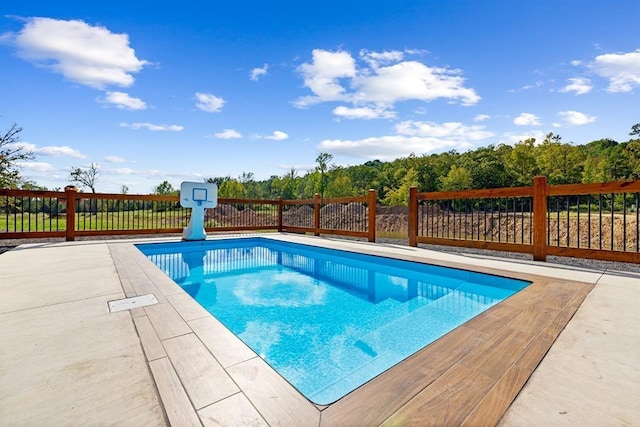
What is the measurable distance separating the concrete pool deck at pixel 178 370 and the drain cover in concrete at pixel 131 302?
59 mm

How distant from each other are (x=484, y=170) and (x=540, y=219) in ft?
70.7

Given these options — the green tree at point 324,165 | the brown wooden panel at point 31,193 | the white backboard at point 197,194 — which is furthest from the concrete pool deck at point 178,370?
the green tree at point 324,165

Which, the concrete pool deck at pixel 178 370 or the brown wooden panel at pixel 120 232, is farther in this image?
the brown wooden panel at pixel 120 232

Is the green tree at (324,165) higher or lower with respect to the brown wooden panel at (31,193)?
higher

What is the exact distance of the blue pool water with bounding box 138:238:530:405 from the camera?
1.64m

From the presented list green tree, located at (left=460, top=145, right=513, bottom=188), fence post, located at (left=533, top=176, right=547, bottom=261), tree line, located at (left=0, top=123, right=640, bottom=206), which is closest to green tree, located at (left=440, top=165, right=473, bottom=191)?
tree line, located at (left=0, top=123, right=640, bottom=206)

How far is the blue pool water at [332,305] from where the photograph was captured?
164 centimetres

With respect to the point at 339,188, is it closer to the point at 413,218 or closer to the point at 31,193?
the point at 413,218

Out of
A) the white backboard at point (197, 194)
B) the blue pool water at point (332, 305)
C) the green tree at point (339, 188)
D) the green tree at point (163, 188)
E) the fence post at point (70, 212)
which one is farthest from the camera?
the green tree at point (163, 188)

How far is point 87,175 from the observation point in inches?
1061

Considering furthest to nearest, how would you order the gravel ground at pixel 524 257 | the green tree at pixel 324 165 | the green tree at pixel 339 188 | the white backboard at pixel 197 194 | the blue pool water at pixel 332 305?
the green tree at pixel 324 165
the green tree at pixel 339 188
the white backboard at pixel 197 194
the gravel ground at pixel 524 257
the blue pool water at pixel 332 305

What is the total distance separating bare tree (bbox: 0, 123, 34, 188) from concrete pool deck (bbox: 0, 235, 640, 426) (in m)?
9.29

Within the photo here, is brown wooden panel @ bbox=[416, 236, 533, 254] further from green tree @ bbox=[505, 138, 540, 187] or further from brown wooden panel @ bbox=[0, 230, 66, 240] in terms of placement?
green tree @ bbox=[505, 138, 540, 187]

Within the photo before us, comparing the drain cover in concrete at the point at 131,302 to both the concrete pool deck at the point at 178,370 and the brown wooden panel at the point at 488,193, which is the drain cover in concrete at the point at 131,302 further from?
the brown wooden panel at the point at 488,193
